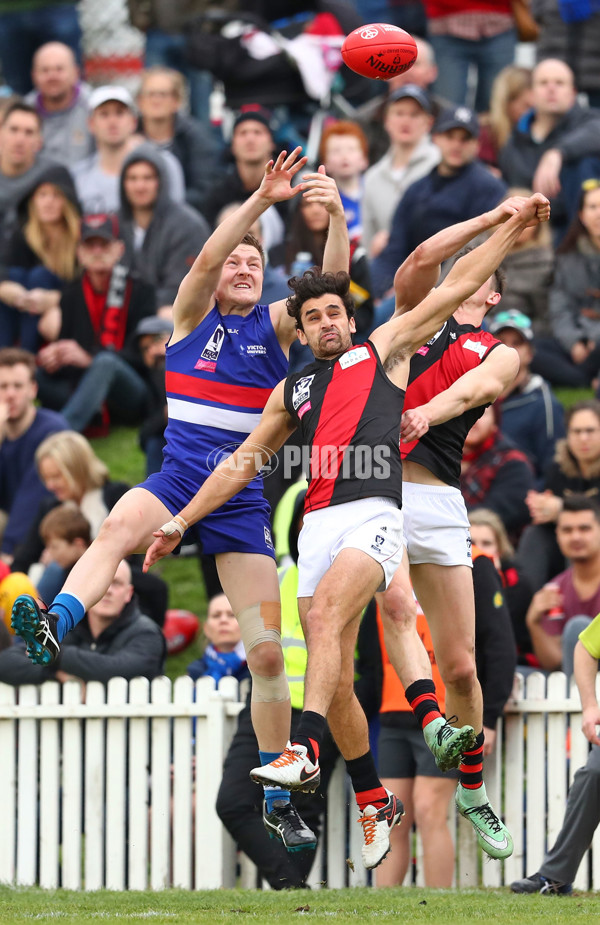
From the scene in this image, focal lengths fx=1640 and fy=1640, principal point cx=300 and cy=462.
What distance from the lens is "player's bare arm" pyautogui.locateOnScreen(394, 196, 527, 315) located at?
9.02 meters

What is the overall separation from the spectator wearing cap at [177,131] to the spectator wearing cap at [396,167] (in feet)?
6.24

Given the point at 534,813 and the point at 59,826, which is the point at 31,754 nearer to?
the point at 59,826

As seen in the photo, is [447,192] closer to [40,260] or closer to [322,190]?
[40,260]

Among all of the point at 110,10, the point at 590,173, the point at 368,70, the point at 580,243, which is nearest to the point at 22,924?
the point at 368,70

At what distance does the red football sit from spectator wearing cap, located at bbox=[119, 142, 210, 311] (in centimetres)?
603

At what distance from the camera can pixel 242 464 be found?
9023 millimetres

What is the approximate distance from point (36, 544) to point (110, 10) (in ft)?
33.5

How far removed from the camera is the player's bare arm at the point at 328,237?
9047 mm

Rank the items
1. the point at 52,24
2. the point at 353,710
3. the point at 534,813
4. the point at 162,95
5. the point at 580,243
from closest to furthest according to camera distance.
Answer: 1. the point at 353,710
2. the point at 534,813
3. the point at 580,243
4. the point at 162,95
5. the point at 52,24

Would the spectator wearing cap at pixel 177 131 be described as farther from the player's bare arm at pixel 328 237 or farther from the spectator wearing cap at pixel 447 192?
the player's bare arm at pixel 328 237

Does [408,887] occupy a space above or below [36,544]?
below

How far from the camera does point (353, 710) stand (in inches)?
351

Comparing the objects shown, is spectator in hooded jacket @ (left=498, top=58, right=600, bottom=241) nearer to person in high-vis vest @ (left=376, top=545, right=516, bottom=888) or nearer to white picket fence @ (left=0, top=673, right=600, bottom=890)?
person in high-vis vest @ (left=376, top=545, right=516, bottom=888)

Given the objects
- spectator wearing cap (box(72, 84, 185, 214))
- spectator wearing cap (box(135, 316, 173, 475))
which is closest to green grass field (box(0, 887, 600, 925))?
spectator wearing cap (box(135, 316, 173, 475))
